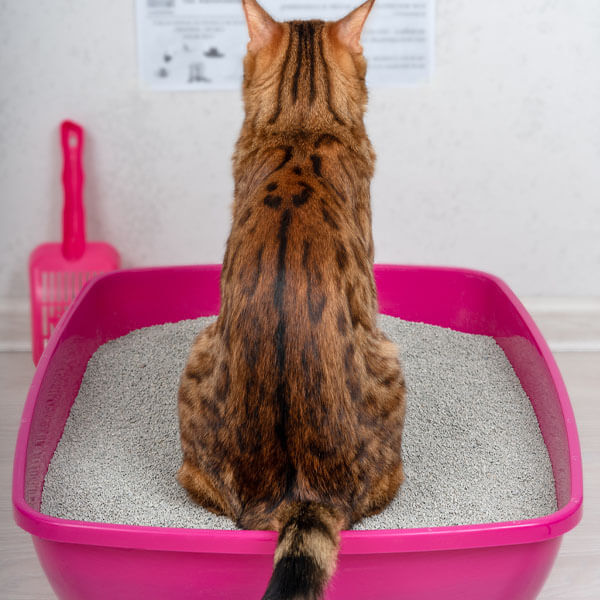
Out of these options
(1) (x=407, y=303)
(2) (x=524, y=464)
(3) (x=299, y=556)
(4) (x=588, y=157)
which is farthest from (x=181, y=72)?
(3) (x=299, y=556)

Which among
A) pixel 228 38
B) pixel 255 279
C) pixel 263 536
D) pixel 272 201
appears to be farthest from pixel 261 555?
pixel 228 38

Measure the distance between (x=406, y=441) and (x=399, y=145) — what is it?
867 millimetres

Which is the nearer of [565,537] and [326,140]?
[326,140]

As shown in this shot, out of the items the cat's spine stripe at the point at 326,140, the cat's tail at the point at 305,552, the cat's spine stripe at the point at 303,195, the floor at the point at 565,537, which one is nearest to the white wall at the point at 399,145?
the floor at the point at 565,537

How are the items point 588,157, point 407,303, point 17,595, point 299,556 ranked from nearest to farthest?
point 299,556
point 17,595
point 407,303
point 588,157

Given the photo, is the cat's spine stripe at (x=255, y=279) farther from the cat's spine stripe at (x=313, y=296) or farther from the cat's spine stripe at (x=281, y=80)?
the cat's spine stripe at (x=281, y=80)

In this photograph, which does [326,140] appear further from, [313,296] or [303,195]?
[313,296]

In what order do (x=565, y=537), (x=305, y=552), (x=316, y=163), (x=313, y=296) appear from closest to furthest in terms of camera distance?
(x=305, y=552)
(x=313, y=296)
(x=316, y=163)
(x=565, y=537)

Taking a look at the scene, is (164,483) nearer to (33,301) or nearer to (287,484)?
(287,484)

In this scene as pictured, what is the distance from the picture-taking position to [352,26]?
1.17 m

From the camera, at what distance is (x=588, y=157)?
6.26 feet

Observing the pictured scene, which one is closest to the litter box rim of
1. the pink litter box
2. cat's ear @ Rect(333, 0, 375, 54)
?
the pink litter box

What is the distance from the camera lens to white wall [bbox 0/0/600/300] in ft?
5.90

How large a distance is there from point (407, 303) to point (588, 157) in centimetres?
62
